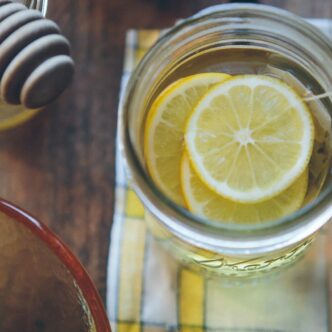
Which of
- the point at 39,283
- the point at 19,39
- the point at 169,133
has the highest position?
the point at 19,39

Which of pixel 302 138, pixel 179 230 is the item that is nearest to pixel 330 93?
pixel 302 138

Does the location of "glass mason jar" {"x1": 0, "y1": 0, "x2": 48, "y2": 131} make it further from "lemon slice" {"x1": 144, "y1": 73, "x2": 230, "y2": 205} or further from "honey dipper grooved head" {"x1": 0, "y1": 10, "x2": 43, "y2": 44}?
"lemon slice" {"x1": 144, "y1": 73, "x2": 230, "y2": 205}

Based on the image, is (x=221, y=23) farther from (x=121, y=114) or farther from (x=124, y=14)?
(x=124, y=14)

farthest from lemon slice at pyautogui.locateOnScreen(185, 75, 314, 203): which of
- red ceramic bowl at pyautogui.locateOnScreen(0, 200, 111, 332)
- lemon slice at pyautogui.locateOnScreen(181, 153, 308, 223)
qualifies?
red ceramic bowl at pyautogui.locateOnScreen(0, 200, 111, 332)

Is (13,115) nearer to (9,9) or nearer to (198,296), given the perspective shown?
(9,9)

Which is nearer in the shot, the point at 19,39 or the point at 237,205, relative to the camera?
the point at 237,205

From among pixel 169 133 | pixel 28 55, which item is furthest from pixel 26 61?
pixel 169 133
